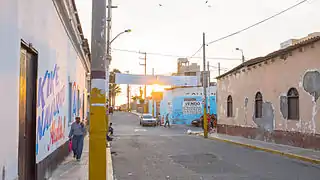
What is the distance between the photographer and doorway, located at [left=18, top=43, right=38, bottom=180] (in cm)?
779

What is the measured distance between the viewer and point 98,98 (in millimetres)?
6473

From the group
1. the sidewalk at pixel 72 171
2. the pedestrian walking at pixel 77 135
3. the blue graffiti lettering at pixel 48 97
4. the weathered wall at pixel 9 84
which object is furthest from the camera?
the pedestrian walking at pixel 77 135

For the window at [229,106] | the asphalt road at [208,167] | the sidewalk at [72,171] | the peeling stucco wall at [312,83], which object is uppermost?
the peeling stucco wall at [312,83]

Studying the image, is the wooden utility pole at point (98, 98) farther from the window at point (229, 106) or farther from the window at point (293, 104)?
the window at point (229, 106)

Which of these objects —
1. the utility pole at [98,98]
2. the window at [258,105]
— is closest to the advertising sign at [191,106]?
the window at [258,105]

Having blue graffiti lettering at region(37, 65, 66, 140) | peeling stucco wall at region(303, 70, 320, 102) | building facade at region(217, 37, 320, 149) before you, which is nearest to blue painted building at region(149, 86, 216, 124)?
building facade at region(217, 37, 320, 149)

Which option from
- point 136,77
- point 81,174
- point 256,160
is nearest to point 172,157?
point 256,160

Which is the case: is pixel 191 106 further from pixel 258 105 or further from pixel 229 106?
pixel 258 105

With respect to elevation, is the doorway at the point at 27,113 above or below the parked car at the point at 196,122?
above

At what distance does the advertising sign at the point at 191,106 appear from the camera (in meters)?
59.3

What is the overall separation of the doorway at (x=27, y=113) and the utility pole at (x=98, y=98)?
1.68 m

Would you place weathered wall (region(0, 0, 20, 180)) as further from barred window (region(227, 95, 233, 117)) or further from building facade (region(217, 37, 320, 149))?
barred window (region(227, 95, 233, 117))

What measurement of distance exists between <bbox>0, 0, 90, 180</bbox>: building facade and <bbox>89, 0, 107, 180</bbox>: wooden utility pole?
1073mm

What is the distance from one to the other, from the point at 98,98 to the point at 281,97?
18.3 m
